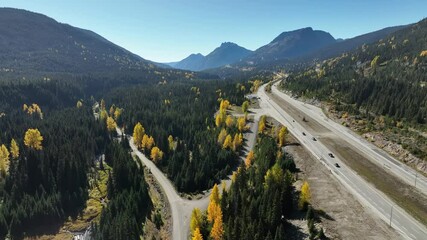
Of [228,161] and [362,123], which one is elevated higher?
[362,123]

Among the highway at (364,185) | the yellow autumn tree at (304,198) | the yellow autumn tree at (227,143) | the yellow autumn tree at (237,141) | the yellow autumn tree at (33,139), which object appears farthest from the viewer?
the yellow autumn tree at (33,139)

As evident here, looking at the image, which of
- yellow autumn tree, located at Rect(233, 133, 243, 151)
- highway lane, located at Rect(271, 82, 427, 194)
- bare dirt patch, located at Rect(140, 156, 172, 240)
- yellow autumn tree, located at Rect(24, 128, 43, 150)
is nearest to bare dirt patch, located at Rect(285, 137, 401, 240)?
highway lane, located at Rect(271, 82, 427, 194)

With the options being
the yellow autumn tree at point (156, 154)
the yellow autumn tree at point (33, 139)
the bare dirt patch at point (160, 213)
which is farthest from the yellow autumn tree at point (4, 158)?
the yellow autumn tree at point (156, 154)

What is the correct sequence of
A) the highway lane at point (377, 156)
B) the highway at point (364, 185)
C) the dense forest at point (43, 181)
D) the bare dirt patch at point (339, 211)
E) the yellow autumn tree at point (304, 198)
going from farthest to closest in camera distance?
1. the dense forest at point (43, 181)
2. the highway lane at point (377, 156)
3. the yellow autumn tree at point (304, 198)
4. the highway at point (364, 185)
5. the bare dirt patch at point (339, 211)

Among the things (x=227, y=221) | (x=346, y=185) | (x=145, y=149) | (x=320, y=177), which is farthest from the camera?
(x=145, y=149)

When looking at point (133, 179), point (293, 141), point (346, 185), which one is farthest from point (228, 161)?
point (346, 185)

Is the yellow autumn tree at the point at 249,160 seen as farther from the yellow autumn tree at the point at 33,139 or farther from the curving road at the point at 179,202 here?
the yellow autumn tree at the point at 33,139

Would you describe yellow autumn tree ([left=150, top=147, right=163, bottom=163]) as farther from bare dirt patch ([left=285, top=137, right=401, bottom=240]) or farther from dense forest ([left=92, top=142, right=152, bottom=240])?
bare dirt patch ([left=285, top=137, right=401, bottom=240])

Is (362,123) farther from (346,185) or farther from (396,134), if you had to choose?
(346,185)
